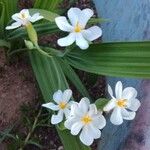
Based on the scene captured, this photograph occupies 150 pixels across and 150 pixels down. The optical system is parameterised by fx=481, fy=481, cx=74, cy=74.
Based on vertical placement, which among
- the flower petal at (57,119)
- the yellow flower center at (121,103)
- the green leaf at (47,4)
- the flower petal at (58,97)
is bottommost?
the flower petal at (57,119)

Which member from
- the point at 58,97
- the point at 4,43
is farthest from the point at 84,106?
the point at 4,43

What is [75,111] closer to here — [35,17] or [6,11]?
[35,17]

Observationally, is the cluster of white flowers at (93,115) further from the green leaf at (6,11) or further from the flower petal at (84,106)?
the green leaf at (6,11)

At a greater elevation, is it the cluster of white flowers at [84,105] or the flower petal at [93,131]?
the cluster of white flowers at [84,105]

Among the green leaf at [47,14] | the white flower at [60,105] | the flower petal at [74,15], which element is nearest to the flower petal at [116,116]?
the white flower at [60,105]

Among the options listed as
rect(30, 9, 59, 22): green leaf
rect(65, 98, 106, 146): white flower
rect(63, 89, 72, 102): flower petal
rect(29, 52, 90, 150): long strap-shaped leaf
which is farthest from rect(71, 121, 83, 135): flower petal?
rect(30, 9, 59, 22): green leaf

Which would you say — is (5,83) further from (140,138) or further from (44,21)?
(140,138)
